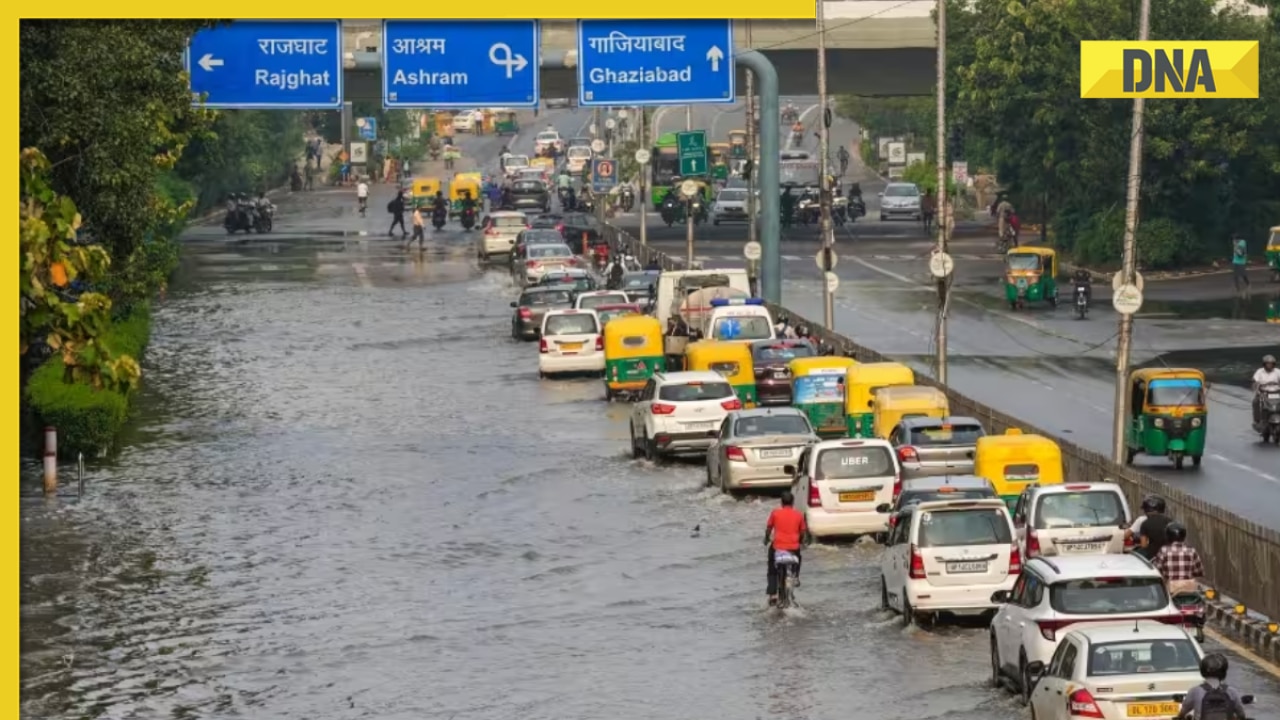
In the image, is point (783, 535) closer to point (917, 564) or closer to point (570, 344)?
point (917, 564)

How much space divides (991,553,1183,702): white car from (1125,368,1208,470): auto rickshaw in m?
18.9

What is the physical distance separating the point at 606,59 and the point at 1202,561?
27.0m

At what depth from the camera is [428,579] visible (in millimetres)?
33250

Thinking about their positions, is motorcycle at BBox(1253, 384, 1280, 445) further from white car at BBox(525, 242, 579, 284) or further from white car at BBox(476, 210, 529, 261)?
white car at BBox(476, 210, 529, 261)

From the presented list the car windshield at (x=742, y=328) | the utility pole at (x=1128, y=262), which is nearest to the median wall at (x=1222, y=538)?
the utility pole at (x=1128, y=262)

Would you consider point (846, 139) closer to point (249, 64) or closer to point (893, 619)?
point (249, 64)

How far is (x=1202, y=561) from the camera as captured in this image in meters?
29.5

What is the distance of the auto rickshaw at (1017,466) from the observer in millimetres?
34188

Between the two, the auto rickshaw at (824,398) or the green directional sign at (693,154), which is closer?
the auto rickshaw at (824,398)

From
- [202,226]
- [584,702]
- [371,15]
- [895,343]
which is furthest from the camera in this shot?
[202,226]

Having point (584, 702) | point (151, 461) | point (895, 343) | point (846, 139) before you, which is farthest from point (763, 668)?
point (846, 139)

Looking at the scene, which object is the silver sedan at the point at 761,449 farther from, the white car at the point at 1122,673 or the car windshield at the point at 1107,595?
the white car at the point at 1122,673

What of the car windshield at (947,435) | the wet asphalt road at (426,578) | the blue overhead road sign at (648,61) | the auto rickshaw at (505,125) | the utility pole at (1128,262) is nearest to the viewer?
the wet asphalt road at (426,578)

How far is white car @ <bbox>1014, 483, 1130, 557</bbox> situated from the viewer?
29.3m
